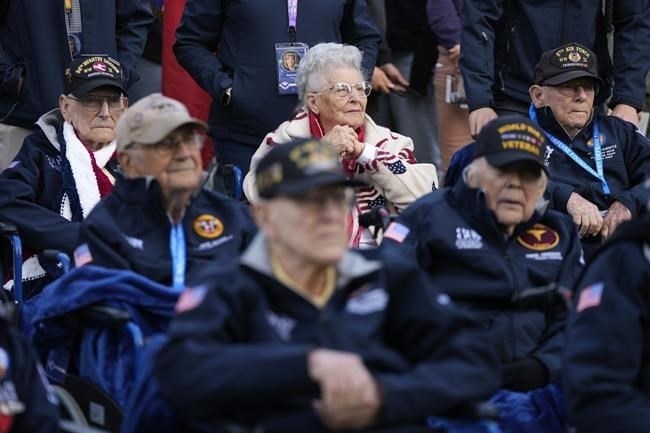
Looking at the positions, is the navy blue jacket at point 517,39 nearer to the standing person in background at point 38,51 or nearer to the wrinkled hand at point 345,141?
the wrinkled hand at point 345,141

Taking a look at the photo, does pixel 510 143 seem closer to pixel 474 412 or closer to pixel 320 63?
pixel 474 412

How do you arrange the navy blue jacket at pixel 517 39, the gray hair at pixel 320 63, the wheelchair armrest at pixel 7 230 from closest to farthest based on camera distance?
1. the wheelchair armrest at pixel 7 230
2. the gray hair at pixel 320 63
3. the navy blue jacket at pixel 517 39

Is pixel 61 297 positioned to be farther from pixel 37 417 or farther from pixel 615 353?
pixel 615 353

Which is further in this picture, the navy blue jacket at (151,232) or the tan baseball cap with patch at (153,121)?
the tan baseball cap with patch at (153,121)

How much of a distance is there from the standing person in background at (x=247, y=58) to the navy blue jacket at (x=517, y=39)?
0.77 metres

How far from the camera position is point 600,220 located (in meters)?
6.98

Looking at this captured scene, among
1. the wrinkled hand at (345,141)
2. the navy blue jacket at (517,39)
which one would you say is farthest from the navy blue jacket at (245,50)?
the wrinkled hand at (345,141)

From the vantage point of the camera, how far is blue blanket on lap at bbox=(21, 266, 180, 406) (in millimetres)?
5289

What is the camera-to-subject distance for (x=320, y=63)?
718 cm

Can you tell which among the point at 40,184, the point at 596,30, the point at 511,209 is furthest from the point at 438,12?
the point at 511,209

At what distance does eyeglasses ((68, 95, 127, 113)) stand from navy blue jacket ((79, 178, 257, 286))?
144 centimetres

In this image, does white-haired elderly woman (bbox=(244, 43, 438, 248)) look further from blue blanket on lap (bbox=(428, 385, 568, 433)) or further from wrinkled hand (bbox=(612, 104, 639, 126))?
blue blanket on lap (bbox=(428, 385, 568, 433))

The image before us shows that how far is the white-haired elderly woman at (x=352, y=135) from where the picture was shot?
6.94 meters

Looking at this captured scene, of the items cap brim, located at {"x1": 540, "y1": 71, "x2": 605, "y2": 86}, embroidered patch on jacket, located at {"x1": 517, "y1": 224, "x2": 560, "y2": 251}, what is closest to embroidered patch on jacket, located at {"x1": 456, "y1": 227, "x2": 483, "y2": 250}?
embroidered patch on jacket, located at {"x1": 517, "y1": 224, "x2": 560, "y2": 251}
